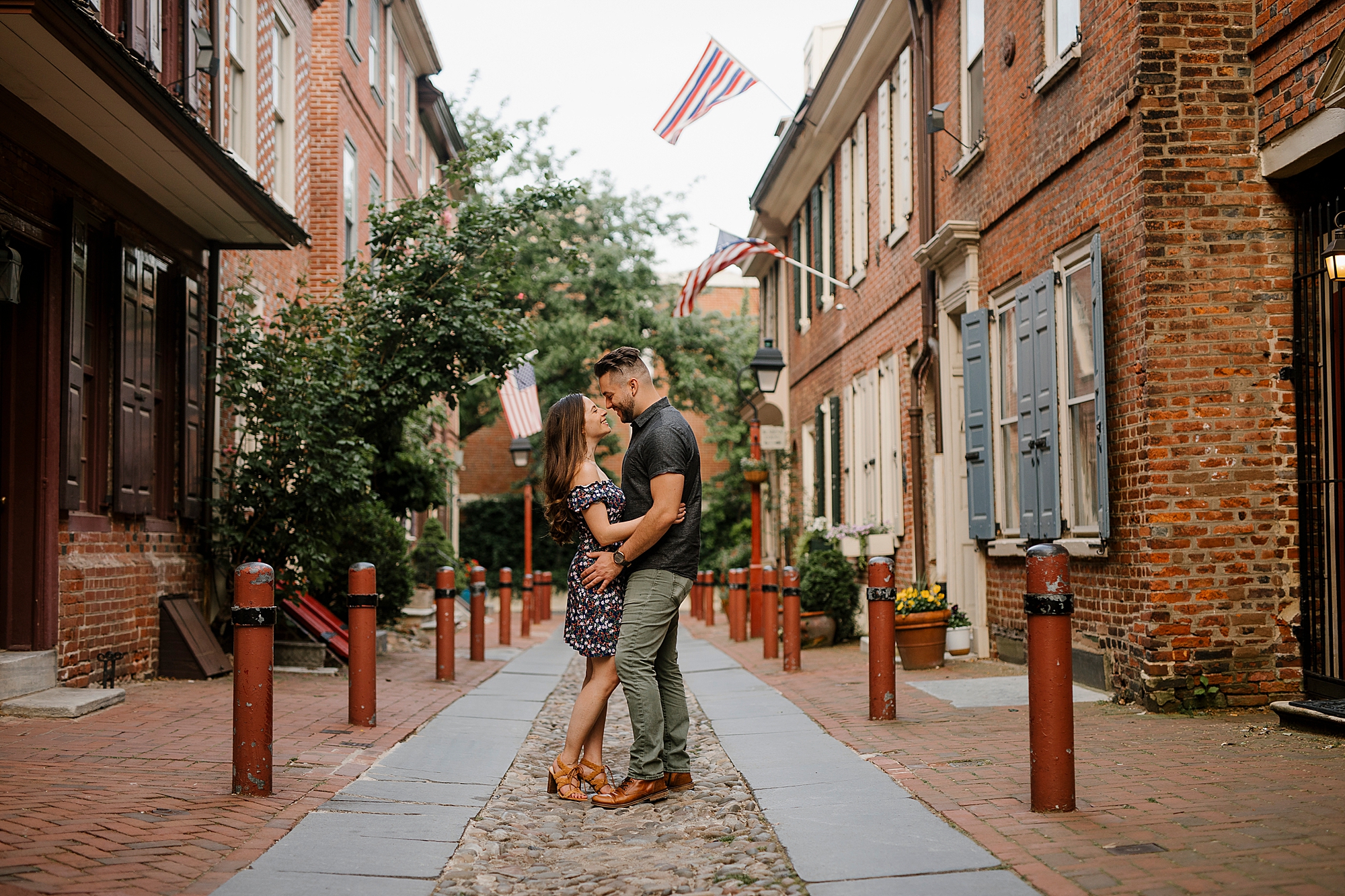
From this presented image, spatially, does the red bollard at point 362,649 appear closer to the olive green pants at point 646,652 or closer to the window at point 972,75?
the olive green pants at point 646,652

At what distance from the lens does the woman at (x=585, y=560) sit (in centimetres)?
559

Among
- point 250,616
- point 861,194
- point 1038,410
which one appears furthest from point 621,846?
point 861,194

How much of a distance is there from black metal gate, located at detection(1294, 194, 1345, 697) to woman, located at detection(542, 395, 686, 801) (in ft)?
14.3

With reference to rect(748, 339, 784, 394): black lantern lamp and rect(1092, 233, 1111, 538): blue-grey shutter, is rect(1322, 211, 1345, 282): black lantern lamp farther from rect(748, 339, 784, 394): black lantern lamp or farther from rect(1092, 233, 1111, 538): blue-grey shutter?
rect(748, 339, 784, 394): black lantern lamp

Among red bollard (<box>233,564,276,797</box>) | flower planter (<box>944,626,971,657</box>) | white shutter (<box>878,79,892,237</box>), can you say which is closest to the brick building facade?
flower planter (<box>944,626,971,657</box>)

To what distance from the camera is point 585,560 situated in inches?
224

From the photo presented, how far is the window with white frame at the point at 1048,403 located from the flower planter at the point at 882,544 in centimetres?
360

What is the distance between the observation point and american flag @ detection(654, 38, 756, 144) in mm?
16297

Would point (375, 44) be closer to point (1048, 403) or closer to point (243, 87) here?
point (243, 87)

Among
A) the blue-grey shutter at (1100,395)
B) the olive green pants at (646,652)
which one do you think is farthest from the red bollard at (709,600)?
the olive green pants at (646,652)

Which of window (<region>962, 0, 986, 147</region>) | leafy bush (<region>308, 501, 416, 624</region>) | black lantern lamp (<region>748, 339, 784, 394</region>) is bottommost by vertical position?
leafy bush (<region>308, 501, 416, 624</region>)

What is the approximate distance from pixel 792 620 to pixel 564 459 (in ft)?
19.2

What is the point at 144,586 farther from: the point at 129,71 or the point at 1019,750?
the point at 1019,750

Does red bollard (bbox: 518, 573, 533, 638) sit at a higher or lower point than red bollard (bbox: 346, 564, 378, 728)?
lower
